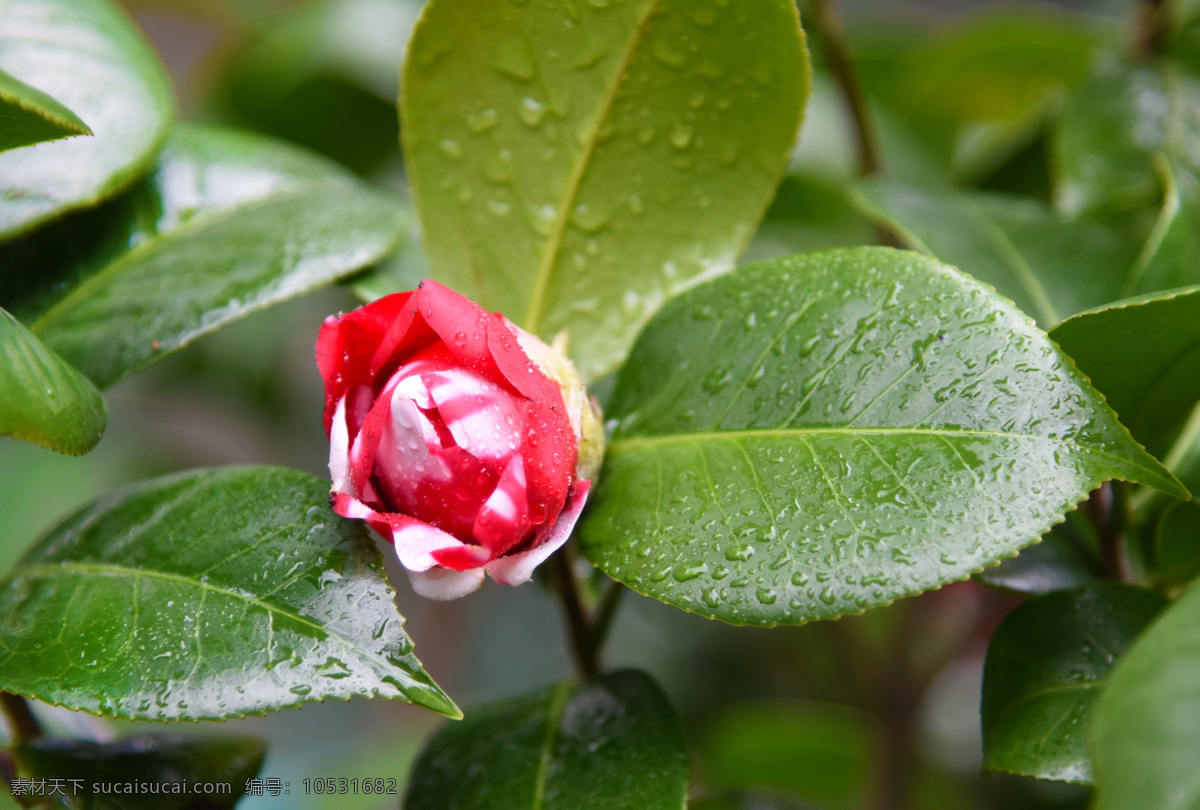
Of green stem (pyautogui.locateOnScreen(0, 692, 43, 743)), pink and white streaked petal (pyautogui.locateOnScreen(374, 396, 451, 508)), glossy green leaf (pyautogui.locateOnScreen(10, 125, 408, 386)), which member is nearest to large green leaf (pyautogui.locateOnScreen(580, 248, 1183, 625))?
pink and white streaked petal (pyautogui.locateOnScreen(374, 396, 451, 508))

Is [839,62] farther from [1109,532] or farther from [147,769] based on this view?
[147,769]

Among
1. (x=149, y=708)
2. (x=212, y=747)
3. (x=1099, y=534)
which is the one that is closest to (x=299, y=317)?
(x=212, y=747)

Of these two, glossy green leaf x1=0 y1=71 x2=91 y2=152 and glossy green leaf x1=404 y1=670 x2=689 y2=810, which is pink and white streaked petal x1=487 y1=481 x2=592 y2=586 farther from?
glossy green leaf x1=0 y1=71 x2=91 y2=152

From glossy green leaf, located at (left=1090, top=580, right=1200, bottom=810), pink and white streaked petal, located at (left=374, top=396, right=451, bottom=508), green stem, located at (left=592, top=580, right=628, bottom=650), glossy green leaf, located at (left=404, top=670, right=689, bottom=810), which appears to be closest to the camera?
glossy green leaf, located at (left=1090, top=580, right=1200, bottom=810)

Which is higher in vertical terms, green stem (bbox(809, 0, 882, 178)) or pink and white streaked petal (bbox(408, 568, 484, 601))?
green stem (bbox(809, 0, 882, 178))

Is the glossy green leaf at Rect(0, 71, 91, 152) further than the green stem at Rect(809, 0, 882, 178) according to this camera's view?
No

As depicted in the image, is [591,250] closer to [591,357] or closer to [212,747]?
[591,357]

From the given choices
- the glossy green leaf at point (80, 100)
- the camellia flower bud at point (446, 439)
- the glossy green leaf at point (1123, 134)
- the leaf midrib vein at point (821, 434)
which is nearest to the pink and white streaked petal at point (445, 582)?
the camellia flower bud at point (446, 439)
